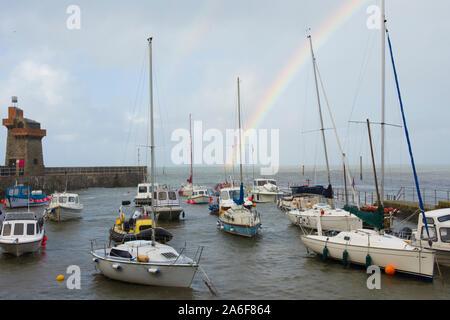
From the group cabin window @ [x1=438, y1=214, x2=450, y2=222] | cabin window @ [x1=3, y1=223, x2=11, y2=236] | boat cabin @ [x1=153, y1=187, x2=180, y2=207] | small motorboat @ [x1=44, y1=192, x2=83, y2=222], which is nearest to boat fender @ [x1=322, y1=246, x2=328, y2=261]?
cabin window @ [x1=438, y1=214, x2=450, y2=222]

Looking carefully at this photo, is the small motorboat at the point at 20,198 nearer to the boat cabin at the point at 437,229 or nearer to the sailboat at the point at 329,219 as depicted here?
the sailboat at the point at 329,219

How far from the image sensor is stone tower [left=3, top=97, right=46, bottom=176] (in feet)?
249

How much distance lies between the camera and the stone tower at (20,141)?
76.0m

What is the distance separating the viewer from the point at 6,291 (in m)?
17.0

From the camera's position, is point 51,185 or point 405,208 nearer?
point 405,208

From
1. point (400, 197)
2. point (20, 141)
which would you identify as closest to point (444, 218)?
point (400, 197)

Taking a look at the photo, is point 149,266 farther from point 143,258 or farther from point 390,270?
point 390,270

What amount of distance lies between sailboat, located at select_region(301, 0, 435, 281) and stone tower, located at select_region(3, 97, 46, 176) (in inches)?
2812

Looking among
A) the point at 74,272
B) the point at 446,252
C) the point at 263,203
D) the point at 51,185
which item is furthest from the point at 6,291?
the point at 51,185


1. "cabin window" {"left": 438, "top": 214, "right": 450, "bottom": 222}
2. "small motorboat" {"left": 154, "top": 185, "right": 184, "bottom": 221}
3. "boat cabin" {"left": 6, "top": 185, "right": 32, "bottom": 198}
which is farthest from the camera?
"boat cabin" {"left": 6, "top": 185, "right": 32, "bottom": 198}

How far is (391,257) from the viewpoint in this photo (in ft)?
59.2

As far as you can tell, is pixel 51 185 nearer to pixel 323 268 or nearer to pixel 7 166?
pixel 7 166

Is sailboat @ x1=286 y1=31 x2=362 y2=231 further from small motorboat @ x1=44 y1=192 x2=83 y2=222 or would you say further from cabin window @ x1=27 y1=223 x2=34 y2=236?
small motorboat @ x1=44 y1=192 x2=83 y2=222
